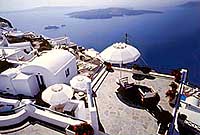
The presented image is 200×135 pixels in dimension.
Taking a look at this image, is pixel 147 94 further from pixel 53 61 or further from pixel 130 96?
pixel 53 61

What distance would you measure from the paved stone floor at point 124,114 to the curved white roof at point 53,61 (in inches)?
239

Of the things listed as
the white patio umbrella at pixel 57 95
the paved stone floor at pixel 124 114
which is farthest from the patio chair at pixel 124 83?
the white patio umbrella at pixel 57 95

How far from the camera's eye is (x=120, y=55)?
678 inches

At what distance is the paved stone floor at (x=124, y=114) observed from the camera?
12867mm

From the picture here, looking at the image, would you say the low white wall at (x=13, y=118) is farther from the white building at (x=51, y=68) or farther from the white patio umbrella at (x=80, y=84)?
the white building at (x=51, y=68)

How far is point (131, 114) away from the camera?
14172mm

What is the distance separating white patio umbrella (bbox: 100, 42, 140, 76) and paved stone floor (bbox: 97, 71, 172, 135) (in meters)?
2.12

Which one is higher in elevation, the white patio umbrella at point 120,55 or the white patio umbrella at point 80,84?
the white patio umbrella at point 120,55

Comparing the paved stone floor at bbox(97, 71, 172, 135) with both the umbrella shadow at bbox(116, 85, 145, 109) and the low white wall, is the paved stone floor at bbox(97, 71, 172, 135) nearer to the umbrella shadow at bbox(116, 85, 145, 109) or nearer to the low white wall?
the umbrella shadow at bbox(116, 85, 145, 109)

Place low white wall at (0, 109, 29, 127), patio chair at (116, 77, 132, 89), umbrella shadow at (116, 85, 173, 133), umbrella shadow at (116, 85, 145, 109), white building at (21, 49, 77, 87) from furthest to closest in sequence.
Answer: white building at (21, 49, 77, 87) → patio chair at (116, 77, 132, 89) → umbrella shadow at (116, 85, 145, 109) → low white wall at (0, 109, 29, 127) → umbrella shadow at (116, 85, 173, 133)

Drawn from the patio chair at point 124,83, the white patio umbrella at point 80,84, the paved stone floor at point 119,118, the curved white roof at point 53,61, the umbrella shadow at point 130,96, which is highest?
the curved white roof at point 53,61

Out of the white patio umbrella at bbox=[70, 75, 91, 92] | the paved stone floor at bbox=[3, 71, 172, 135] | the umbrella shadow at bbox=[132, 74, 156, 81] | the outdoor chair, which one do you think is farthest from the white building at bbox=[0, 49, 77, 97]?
the outdoor chair

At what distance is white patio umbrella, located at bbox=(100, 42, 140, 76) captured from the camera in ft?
56.2

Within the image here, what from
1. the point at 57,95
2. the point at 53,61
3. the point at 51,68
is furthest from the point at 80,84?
A: the point at 53,61
